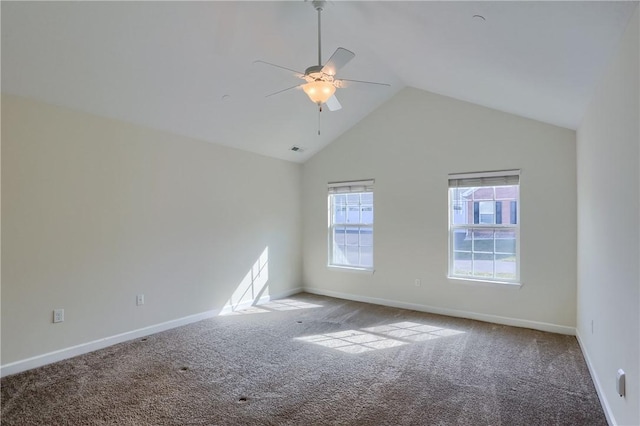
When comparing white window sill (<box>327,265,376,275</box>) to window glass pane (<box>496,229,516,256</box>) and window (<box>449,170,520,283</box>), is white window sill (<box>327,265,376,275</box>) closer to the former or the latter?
window (<box>449,170,520,283</box>)

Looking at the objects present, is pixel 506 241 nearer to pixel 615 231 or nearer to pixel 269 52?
pixel 615 231

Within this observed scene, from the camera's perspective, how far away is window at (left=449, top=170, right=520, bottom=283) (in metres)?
4.21

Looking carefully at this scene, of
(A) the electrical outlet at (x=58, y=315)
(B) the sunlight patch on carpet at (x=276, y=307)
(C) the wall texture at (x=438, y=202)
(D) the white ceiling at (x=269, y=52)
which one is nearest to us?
(D) the white ceiling at (x=269, y=52)

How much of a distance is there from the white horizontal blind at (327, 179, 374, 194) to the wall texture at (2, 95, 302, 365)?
1.16 meters

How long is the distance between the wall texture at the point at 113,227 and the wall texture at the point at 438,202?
1295mm

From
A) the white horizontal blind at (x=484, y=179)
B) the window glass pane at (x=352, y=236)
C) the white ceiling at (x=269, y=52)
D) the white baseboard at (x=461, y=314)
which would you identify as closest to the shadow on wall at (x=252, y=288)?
the white baseboard at (x=461, y=314)

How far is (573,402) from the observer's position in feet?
8.20

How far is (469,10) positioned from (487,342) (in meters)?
3.18

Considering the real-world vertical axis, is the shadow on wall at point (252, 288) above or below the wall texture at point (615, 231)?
below

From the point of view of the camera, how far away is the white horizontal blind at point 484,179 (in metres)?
4.15

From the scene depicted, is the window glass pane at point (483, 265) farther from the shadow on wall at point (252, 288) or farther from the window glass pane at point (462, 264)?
the shadow on wall at point (252, 288)

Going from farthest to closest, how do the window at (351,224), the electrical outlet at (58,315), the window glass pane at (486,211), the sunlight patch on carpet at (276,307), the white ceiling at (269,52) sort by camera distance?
1. the window at (351,224)
2. the sunlight patch on carpet at (276,307)
3. the window glass pane at (486,211)
4. the electrical outlet at (58,315)
5. the white ceiling at (269,52)

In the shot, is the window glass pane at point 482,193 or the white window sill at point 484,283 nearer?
the white window sill at point 484,283

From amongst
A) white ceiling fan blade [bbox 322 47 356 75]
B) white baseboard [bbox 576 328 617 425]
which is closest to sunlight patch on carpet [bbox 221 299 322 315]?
white baseboard [bbox 576 328 617 425]
